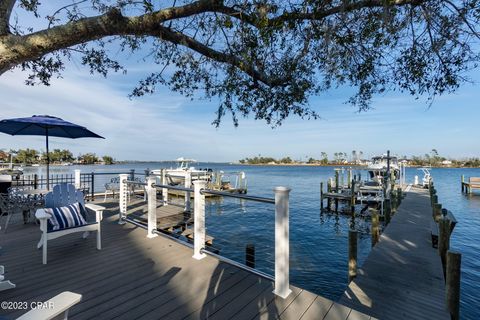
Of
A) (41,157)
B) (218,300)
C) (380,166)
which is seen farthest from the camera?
(380,166)

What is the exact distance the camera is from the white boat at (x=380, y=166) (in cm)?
2331

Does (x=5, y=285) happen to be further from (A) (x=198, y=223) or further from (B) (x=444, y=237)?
(B) (x=444, y=237)

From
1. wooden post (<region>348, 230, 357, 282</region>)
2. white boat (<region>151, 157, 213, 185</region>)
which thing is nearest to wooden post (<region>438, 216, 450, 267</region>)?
wooden post (<region>348, 230, 357, 282</region>)

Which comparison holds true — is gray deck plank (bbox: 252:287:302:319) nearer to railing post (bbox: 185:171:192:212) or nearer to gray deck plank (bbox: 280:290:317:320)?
gray deck plank (bbox: 280:290:317:320)

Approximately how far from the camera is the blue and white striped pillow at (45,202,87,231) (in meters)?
4.20

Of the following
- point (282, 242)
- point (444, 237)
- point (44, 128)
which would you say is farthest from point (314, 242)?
point (44, 128)

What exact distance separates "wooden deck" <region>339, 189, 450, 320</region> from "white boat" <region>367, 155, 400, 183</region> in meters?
16.2

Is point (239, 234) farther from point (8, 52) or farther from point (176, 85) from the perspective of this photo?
point (8, 52)

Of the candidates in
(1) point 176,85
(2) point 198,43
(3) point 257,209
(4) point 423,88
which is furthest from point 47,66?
(3) point 257,209

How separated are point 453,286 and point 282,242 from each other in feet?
11.4

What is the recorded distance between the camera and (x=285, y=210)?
304 cm

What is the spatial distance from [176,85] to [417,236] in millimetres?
9077

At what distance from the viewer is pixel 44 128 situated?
24.1ft

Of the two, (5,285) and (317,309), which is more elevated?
(5,285)
